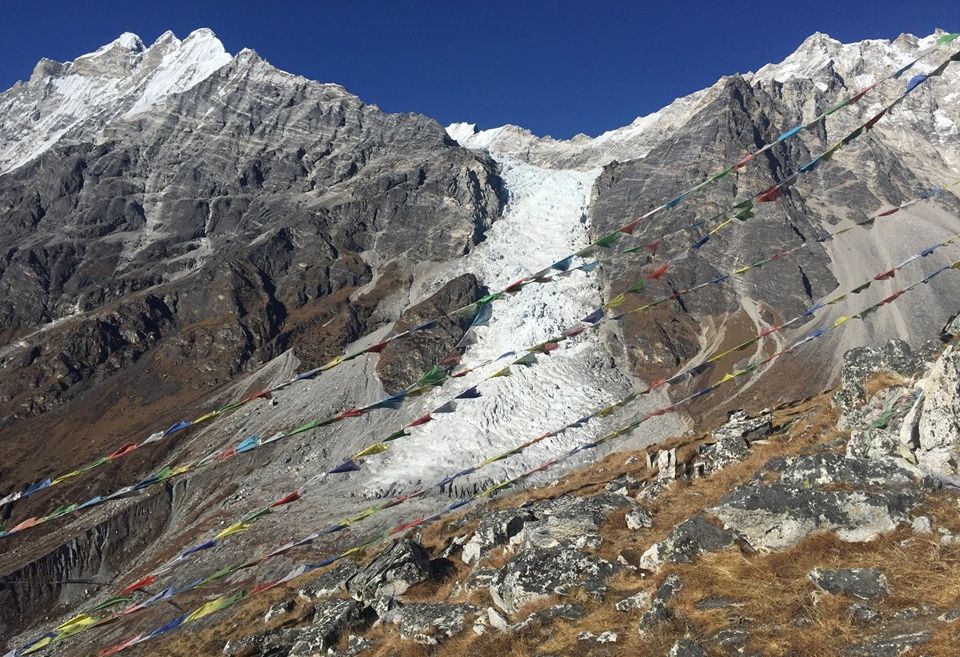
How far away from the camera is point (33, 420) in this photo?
248 feet

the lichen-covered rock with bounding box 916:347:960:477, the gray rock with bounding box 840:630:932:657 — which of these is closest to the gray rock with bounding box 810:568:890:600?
the gray rock with bounding box 840:630:932:657

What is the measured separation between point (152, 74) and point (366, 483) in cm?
20668

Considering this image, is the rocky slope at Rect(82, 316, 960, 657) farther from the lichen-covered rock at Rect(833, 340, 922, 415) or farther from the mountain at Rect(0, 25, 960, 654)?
the mountain at Rect(0, 25, 960, 654)

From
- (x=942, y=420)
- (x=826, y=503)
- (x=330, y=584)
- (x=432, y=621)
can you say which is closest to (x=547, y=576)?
(x=432, y=621)

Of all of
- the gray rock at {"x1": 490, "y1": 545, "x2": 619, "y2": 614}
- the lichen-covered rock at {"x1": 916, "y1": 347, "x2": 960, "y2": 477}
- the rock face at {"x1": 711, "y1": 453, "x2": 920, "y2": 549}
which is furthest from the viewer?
the gray rock at {"x1": 490, "y1": 545, "x2": 619, "y2": 614}

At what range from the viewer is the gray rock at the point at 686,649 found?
22.5 feet

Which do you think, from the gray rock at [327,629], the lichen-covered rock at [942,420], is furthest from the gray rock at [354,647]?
the lichen-covered rock at [942,420]

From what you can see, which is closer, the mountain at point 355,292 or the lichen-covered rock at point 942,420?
the lichen-covered rock at point 942,420

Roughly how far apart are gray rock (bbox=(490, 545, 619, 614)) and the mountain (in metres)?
1.68

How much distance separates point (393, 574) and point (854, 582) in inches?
411

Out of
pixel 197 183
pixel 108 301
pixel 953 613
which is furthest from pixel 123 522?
pixel 197 183

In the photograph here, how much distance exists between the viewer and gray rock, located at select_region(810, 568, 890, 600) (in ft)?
23.1

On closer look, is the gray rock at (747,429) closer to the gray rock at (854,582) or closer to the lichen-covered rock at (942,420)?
the lichen-covered rock at (942,420)

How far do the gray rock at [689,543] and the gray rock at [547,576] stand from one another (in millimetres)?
783
